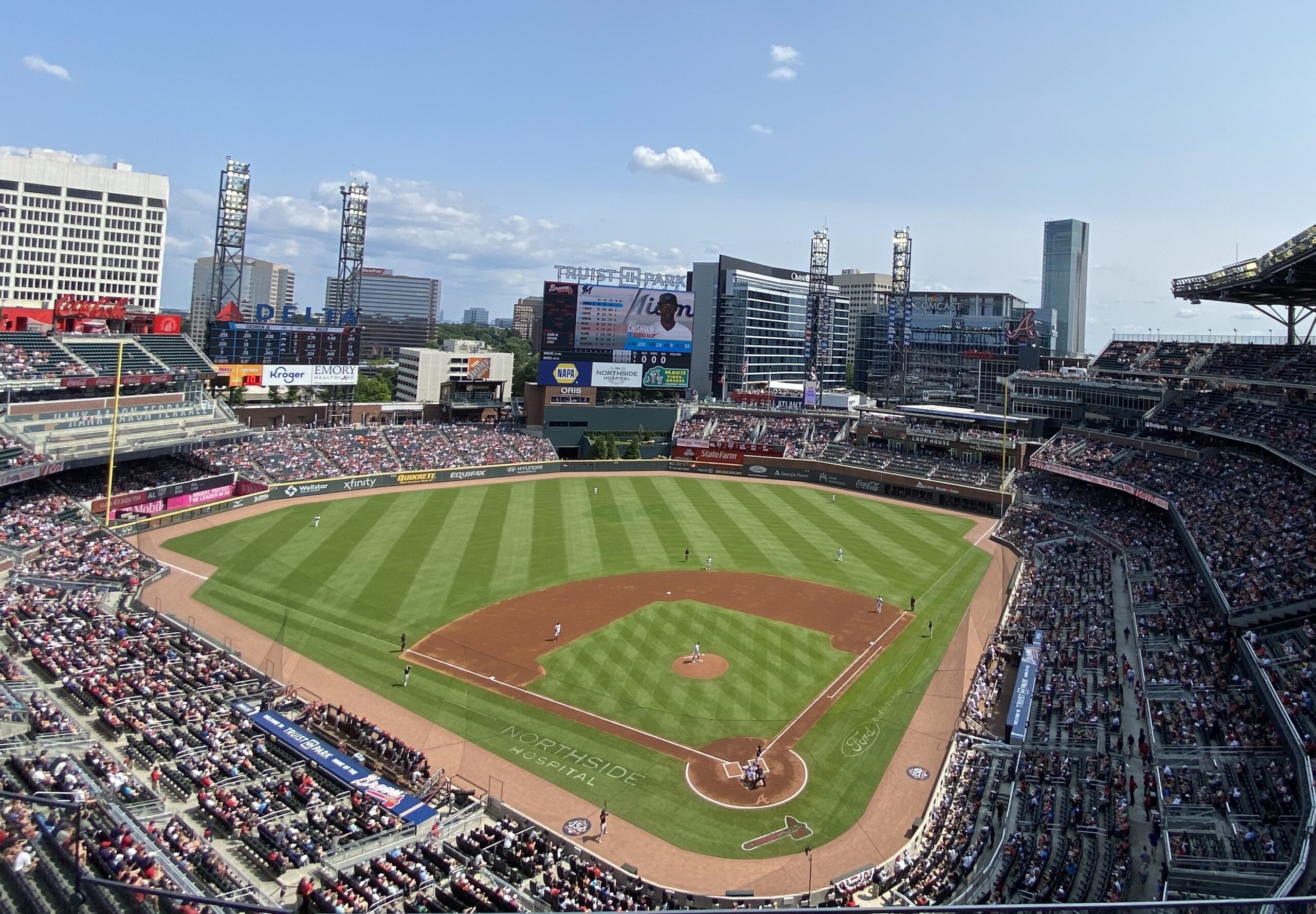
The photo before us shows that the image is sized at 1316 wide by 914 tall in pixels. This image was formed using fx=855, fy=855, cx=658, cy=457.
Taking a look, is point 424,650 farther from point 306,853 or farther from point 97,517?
point 97,517

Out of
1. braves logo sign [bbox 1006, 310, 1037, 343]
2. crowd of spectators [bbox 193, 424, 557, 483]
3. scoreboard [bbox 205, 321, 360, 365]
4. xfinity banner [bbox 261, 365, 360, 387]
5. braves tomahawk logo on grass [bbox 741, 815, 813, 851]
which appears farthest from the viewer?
braves logo sign [bbox 1006, 310, 1037, 343]

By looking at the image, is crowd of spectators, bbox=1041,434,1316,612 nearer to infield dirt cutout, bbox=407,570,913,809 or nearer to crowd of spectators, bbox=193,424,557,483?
infield dirt cutout, bbox=407,570,913,809

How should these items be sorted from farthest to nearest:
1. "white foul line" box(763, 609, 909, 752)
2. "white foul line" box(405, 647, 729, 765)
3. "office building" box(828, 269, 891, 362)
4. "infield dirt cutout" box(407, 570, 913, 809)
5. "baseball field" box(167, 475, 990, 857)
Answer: "office building" box(828, 269, 891, 362) < "white foul line" box(763, 609, 909, 752) < "white foul line" box(405, 647, 729, 765) < "infield dirt cutout" box(407, 570, 913, 809) < "baseball field" box(167, 475, 990, 857)

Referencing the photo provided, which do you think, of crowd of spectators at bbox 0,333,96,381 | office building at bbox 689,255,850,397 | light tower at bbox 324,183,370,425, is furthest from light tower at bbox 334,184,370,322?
office building at bbox 689,255,850,397

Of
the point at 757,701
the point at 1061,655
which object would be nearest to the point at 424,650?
the point at 757,701

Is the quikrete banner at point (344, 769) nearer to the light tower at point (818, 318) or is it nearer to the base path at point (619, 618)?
the base path at point (619, 618)

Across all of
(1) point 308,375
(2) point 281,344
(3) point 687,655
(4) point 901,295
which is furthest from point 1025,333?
(3) point 687,655

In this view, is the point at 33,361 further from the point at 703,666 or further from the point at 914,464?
the point at 914,464

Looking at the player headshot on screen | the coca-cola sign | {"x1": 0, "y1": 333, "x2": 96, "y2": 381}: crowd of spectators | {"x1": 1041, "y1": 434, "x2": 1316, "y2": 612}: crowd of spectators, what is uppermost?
the player headshot on screen
